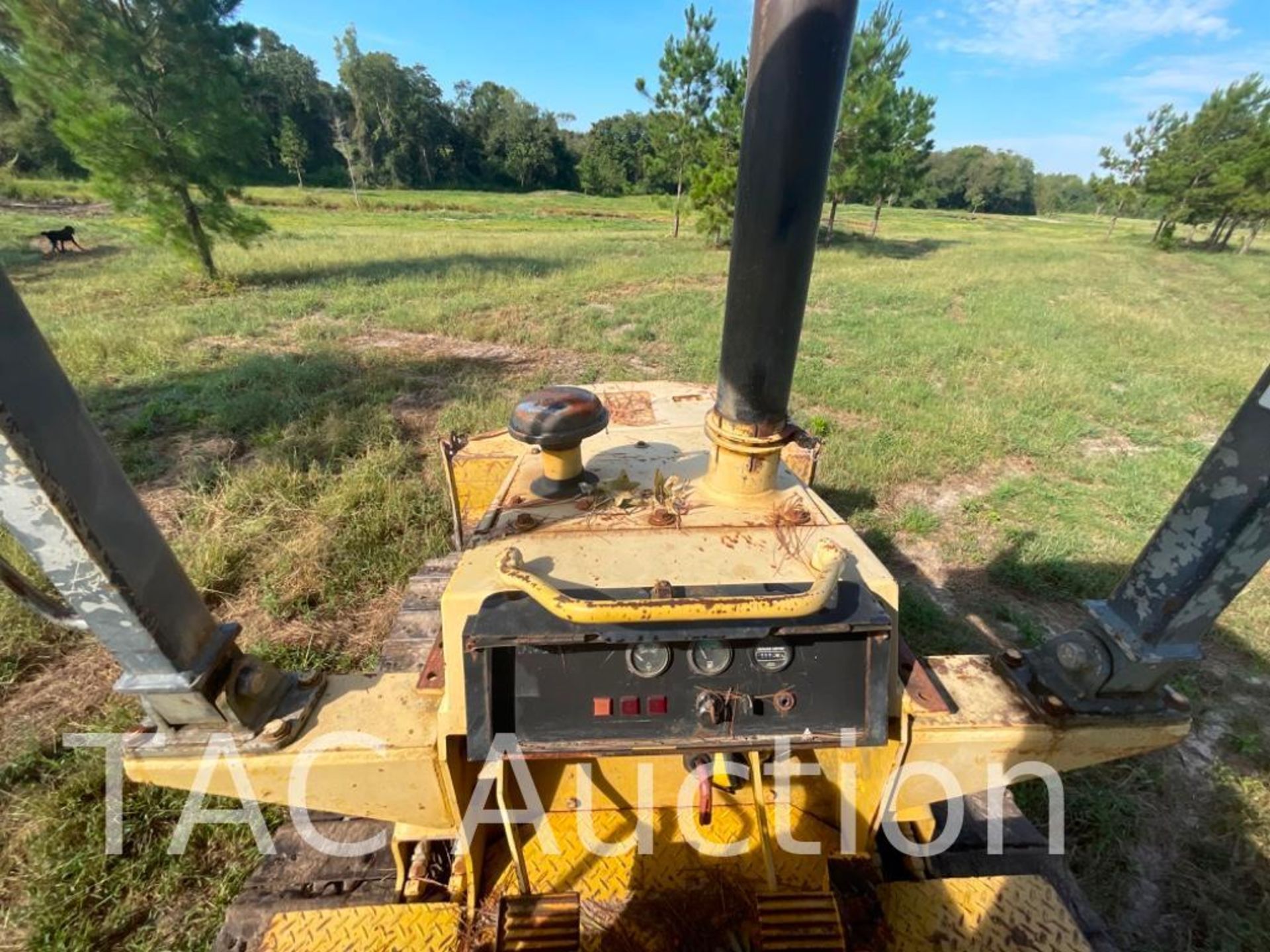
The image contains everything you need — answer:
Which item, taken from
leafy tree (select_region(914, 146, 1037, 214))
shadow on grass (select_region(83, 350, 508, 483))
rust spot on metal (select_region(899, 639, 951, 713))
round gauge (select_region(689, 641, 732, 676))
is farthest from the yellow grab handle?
leafy tree (select_region(914, 146, 1037, 214))

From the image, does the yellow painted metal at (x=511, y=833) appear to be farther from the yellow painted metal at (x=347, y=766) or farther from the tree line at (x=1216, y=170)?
the tree line at (x=1216, y=170)

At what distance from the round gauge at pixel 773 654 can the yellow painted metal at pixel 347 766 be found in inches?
34.6

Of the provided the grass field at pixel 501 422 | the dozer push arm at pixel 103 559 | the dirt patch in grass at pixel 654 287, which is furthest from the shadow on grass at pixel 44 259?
the dozer push arm at pixel 103 559

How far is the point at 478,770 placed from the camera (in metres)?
1.77

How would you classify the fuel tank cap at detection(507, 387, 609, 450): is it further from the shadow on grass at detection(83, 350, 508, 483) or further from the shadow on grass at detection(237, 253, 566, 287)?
the shadow on grass at detection(237, 253, 566, 287)

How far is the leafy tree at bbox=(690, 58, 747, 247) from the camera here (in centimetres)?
1945

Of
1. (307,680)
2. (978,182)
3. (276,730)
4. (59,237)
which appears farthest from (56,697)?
(978,182)

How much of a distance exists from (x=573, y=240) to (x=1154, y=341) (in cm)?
1750

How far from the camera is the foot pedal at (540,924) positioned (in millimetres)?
1532

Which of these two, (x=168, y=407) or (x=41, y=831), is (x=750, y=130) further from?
(x=168, y=407)

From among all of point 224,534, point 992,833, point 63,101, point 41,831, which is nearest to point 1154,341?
point 992,833

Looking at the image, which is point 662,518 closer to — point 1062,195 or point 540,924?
point 540,924

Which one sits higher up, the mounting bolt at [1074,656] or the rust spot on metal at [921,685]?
the mounting bolt at [1074,656]

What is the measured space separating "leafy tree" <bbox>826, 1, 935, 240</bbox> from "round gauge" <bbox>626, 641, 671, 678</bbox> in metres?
23.4
